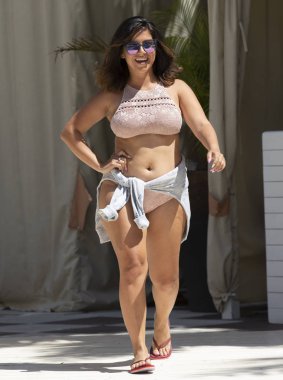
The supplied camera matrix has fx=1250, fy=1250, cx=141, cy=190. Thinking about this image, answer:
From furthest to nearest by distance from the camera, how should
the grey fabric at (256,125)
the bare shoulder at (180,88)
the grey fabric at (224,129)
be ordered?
the grey fabric at (256,125)
the grey fabric at (224,129)
the bare shoulder at (180,88)

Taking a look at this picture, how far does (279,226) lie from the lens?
28.5ft

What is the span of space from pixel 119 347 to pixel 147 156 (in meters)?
1.57

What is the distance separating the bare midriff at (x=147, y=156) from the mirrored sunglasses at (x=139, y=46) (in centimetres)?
45

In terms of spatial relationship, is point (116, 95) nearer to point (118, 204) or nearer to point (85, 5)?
point (118, 204)

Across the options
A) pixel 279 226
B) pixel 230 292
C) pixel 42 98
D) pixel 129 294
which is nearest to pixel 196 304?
pixel 230 292

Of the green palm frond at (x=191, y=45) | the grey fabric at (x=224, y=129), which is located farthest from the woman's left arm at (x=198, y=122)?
the green palm frond at (x=191, y=45)

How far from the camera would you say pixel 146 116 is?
667 cm

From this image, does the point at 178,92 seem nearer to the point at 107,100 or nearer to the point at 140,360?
the point at 107,100

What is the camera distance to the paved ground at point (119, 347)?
6609 millimetres

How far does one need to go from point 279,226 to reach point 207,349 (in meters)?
1.47

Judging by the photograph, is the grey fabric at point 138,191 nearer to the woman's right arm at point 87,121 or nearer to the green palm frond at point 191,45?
the woman's right arm at point 87,121

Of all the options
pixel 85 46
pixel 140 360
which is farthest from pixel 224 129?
pixel 140 360

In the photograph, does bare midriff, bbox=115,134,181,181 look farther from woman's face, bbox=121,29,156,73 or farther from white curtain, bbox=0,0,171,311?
white curtain, bbox=0,0,171,311

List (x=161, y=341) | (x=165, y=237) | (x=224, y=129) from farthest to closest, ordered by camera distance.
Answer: (x=224, y=129) < (x=161, y=341) < (x=165, y=237)
